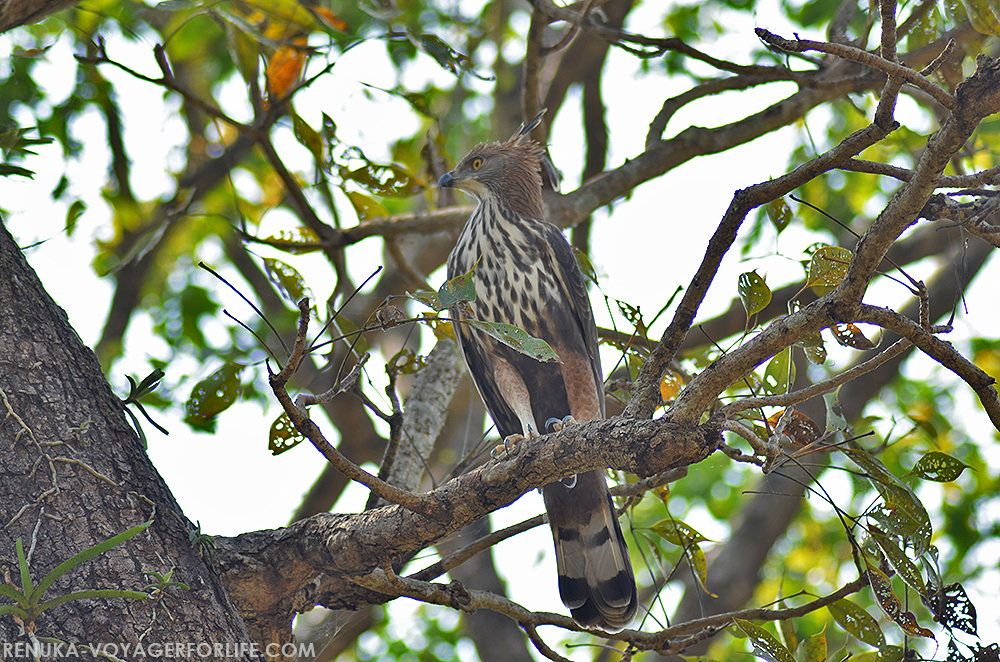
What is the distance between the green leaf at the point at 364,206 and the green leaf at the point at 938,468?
2482 mm

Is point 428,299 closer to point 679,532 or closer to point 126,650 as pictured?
point 126,650

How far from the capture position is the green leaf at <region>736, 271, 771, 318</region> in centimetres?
211

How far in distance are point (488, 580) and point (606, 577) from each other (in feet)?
9.80

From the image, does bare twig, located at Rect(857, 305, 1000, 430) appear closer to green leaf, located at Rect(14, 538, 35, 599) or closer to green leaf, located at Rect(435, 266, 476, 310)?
green leaf, located at Rect(435, 266, 476, 310)

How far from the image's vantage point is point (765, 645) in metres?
2.33

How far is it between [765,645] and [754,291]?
1.10m

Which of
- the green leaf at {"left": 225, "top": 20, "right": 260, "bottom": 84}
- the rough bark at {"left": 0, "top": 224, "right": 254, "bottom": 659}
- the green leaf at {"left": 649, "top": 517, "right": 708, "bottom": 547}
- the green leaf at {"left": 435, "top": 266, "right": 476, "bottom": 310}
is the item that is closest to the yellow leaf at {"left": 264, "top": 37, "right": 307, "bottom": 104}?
the green leaf at {"left": 225, "top": 20, "right": 260, "bottom": 84}

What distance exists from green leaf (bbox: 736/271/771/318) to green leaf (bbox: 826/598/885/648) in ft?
3.46

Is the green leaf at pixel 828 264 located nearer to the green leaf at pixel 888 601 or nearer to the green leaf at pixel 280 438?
the green leaf at pixel 888 601

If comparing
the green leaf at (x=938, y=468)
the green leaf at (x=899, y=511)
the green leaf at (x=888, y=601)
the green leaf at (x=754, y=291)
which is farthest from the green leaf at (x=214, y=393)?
the green leaf at (x=938, y=468)

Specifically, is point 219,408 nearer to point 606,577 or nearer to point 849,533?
point 606,577

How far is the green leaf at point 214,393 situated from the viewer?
2812 millimetres

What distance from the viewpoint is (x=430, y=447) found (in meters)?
3.42

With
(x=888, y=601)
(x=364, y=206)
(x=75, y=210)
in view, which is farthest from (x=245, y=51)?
(x=888, y=601)
